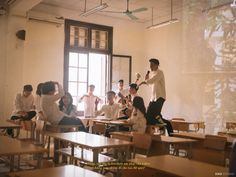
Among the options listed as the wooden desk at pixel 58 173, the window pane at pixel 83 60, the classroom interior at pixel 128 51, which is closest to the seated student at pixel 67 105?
the classroom interior at pixel 128 51

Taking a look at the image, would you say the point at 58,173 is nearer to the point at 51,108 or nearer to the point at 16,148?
the point at 16,148

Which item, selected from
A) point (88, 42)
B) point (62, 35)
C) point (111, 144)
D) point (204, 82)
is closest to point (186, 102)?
point (204, 82)

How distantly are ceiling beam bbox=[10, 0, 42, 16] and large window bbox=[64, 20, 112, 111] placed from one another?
1451 millimetres

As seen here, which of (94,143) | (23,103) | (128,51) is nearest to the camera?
(94,143)

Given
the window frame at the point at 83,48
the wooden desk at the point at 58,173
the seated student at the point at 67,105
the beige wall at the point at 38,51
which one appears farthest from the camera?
the window frame at the point at 83,48

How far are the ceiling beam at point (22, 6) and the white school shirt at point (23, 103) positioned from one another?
6.58ft

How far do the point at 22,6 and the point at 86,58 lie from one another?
8.19 feet

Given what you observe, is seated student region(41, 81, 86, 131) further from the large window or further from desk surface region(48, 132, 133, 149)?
the large window

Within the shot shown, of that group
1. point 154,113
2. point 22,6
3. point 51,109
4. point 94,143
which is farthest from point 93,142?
point 22,6

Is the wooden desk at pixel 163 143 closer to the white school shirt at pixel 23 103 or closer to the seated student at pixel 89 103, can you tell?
the white school shirt at pixel 23 103

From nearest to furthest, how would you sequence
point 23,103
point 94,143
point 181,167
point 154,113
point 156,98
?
point 181,167 < point 94,143 < point 154,113 < point 156,98 < point 23,103

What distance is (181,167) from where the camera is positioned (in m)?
2.35

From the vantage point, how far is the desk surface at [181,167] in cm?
219

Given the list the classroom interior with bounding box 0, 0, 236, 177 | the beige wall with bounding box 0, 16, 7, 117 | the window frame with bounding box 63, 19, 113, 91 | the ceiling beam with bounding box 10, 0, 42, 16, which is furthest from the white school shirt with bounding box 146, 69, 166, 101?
the beige wall with bounding box 0, 16, 7, 117
